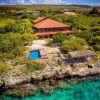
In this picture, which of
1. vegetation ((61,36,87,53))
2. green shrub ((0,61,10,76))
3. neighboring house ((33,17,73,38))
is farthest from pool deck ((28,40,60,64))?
green shrub ((0,61,10,76))

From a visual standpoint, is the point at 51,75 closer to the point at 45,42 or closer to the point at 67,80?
the point at 67,80

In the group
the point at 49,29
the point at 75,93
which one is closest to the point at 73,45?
the point at 75,93

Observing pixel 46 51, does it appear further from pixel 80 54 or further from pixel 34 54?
pixel 80 54

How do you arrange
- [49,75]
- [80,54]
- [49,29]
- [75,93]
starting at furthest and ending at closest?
[49,29] → [80,54] → [49,75] → [75,93]

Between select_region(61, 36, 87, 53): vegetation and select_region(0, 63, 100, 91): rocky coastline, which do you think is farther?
select_region(61, 36, 87, 53): vegetation

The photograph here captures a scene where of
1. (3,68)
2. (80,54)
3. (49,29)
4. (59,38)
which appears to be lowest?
(3,68)

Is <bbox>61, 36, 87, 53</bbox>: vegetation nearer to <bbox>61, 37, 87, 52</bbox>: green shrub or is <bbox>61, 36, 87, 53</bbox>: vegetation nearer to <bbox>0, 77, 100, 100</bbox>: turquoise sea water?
<bbox>61, 37, 87, 52</bbox>: green shrub

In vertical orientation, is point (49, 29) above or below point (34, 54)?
above
